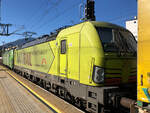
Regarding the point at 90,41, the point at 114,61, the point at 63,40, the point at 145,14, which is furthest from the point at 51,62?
the point at 145,14

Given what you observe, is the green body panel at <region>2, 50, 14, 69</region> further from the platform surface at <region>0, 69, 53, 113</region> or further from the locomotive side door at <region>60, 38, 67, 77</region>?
the locomotive side door at <region>60, 38, 67, 77</region>

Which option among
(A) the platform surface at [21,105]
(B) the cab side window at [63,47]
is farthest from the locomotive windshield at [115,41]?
(A) the platform surface at [21,105]

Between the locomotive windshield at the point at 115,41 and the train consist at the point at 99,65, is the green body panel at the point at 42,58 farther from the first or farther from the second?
the locomotive windshield at the point at 115,41

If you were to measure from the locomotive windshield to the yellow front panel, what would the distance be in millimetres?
1515

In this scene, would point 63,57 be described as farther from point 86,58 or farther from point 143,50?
point 143,50

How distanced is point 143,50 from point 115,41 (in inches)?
71.3

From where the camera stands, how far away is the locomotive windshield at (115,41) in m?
4.95

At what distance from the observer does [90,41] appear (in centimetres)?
494

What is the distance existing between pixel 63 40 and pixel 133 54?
3021 millimetres

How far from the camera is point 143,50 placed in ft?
11.0

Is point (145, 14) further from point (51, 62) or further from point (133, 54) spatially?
point (51, 62)

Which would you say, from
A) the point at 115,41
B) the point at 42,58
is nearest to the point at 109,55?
the point at 115,41

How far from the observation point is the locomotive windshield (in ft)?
16.2

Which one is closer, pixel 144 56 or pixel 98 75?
pixel 144 56
